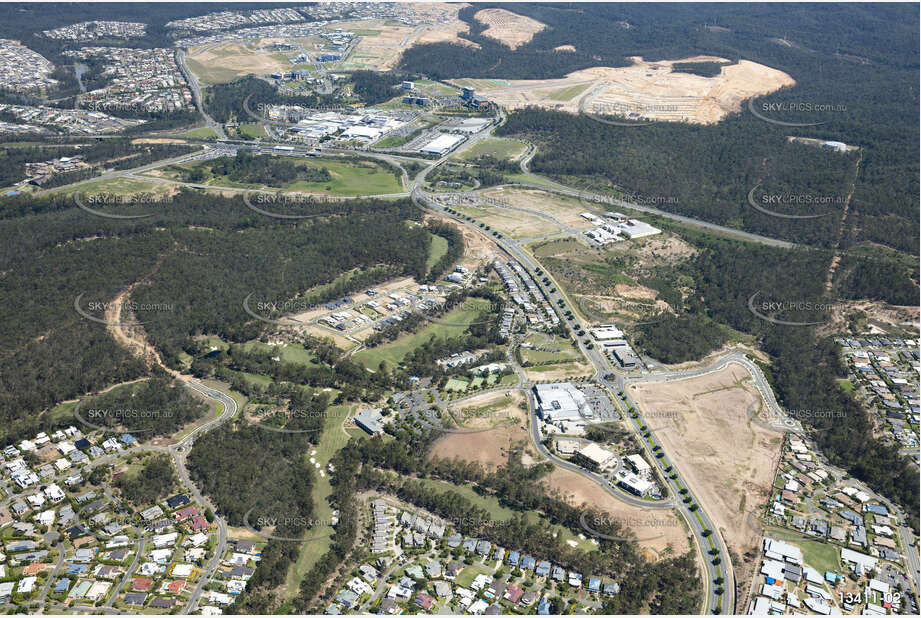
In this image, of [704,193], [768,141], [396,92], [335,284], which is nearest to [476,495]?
[335,284]

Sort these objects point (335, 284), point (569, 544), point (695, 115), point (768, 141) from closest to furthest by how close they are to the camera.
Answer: point (569, 544) < point (335, 284) < point (768, 141) < point (695, 115)

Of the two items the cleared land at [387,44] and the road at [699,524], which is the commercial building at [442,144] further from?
the road at [699,524]

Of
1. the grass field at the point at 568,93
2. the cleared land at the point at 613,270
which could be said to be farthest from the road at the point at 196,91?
the cleared land at the point at 613,270

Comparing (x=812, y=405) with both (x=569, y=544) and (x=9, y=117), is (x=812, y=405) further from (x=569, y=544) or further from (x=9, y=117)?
(x=9, y=117)

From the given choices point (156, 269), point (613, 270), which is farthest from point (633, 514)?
point (156, 269)

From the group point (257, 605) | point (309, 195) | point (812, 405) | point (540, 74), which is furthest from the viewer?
point (540, 74)

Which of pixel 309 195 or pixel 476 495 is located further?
pixel 309 195

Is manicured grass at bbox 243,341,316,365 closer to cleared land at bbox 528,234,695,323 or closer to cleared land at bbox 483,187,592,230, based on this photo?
→ cleared land at bbox 528,234,695,323
